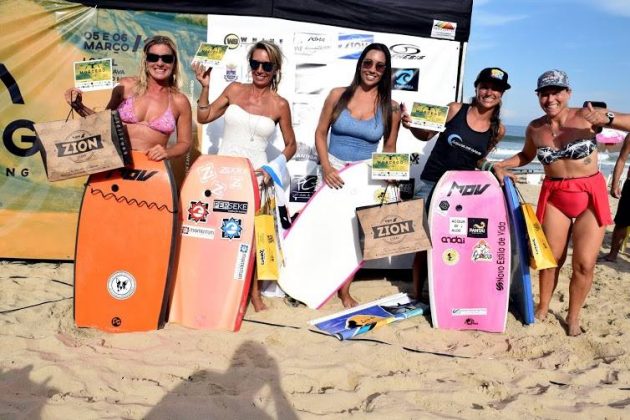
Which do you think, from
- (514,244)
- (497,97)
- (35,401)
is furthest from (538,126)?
(35,401)

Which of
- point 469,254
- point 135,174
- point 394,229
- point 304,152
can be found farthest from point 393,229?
point 135,174

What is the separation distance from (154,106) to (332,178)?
123 cm

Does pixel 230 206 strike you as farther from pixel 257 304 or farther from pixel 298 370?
pixel 298 370

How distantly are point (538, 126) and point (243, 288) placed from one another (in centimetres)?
211

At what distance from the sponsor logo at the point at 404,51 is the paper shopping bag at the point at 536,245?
71.1 inches

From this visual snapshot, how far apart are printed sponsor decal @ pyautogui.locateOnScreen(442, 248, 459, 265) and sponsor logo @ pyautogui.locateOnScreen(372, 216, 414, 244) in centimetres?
29

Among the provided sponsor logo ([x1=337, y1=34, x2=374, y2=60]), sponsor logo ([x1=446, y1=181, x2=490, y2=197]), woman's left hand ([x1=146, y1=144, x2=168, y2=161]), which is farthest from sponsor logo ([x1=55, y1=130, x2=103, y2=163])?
sponsor logo ([x1=337, y1=34, x2=374, y2=60])

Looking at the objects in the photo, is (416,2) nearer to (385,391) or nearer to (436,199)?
(436,199)

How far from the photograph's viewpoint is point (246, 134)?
137 inches

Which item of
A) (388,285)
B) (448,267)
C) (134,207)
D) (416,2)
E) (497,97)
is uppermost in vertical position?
(416,2)

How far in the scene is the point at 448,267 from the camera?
134 inches

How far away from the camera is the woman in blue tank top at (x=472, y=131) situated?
3395mm

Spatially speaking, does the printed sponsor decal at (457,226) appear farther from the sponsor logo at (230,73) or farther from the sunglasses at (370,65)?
the sponsor logo at (230,73)

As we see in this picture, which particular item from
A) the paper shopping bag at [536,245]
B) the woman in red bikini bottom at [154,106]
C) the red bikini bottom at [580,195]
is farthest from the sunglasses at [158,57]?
the red bikini bottom at [580,195]
